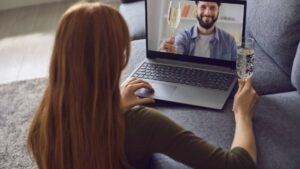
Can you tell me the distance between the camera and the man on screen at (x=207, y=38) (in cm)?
149

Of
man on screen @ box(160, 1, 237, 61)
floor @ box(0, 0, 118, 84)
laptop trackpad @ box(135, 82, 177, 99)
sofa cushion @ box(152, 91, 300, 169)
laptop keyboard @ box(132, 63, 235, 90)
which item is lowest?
floor @ box(0, 0, 118, 84)

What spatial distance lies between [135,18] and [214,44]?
0.74m

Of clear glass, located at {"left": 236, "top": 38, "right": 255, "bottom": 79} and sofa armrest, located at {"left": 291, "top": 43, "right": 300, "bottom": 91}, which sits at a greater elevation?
clear glass, located at {"left": 236, "top": 38, "right": 255, "bottom": 79}

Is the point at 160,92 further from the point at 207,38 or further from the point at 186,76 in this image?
the point at 207,38

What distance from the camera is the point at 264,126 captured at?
51.7 inches

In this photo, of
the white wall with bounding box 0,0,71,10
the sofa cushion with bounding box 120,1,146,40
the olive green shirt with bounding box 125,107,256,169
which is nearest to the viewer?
the olive green shirt with bounding box 125,107,256,169

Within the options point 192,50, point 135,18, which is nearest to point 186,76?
point 192,50

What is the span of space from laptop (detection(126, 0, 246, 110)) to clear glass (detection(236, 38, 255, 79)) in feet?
0.22

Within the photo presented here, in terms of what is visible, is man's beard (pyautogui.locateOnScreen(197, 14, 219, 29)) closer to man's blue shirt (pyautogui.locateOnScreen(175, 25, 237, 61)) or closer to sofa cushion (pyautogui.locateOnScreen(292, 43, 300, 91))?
man's blue shirt (pyautogui.locateOnScreen(175, 25, 237, 61))

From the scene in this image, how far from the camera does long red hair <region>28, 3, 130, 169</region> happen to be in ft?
3.04

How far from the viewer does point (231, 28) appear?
1477 millimetres

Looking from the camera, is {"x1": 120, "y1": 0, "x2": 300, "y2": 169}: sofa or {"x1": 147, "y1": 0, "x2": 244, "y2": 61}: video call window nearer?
{"x1": 120, "y1": 0, "x2": 300, "y2": 169}: sofa

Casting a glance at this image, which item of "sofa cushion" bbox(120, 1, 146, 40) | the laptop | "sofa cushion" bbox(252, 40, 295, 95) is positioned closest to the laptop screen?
the laptop

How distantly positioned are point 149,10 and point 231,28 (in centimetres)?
33
